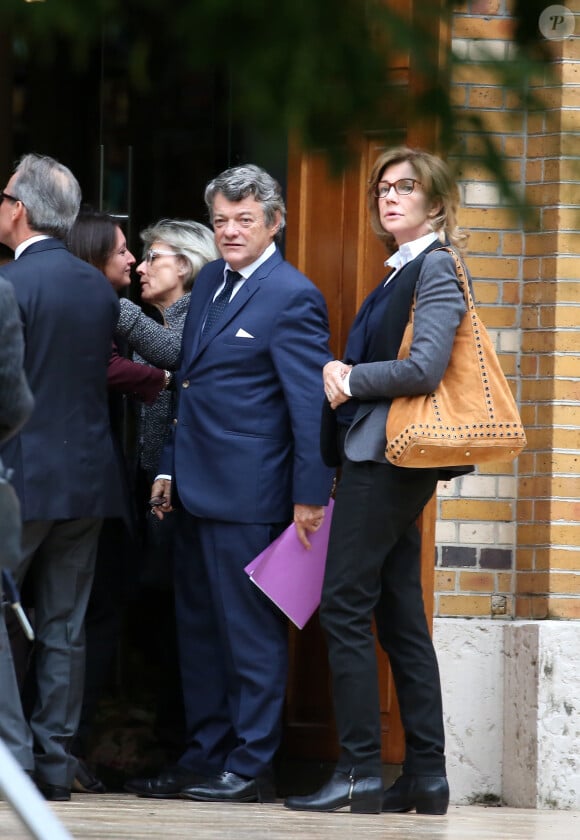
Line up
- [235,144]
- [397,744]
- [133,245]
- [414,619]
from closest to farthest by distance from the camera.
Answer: [414,619]
[397,744]
[235,144]
[133,245]

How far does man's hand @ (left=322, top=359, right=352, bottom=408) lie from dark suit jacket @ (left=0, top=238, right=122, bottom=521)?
0.75 m

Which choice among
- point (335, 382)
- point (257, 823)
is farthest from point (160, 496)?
point (257, 823)

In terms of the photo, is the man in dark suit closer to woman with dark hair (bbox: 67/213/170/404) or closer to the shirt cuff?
woman with dark hair (bbox: 67/213/170/404)

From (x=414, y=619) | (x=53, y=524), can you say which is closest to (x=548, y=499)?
(x=414, y=619)

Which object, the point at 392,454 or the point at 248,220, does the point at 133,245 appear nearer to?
the point at 248,220

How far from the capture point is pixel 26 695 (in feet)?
17.9

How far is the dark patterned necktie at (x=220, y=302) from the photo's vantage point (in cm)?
545

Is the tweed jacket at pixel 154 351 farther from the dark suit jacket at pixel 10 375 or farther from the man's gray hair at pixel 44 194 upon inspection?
the dark suit jacket at pixel 10 375

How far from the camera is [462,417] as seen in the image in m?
4.70

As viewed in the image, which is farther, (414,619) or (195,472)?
(195,472)

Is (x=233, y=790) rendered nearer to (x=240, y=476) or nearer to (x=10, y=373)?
(x=240, y=476)

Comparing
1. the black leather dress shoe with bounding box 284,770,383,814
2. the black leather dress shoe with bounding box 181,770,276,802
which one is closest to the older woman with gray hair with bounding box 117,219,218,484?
the black leather dress shoe with bounding box 181,770,276,802

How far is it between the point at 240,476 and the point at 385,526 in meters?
0.64

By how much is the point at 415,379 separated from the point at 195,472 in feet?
3.31
